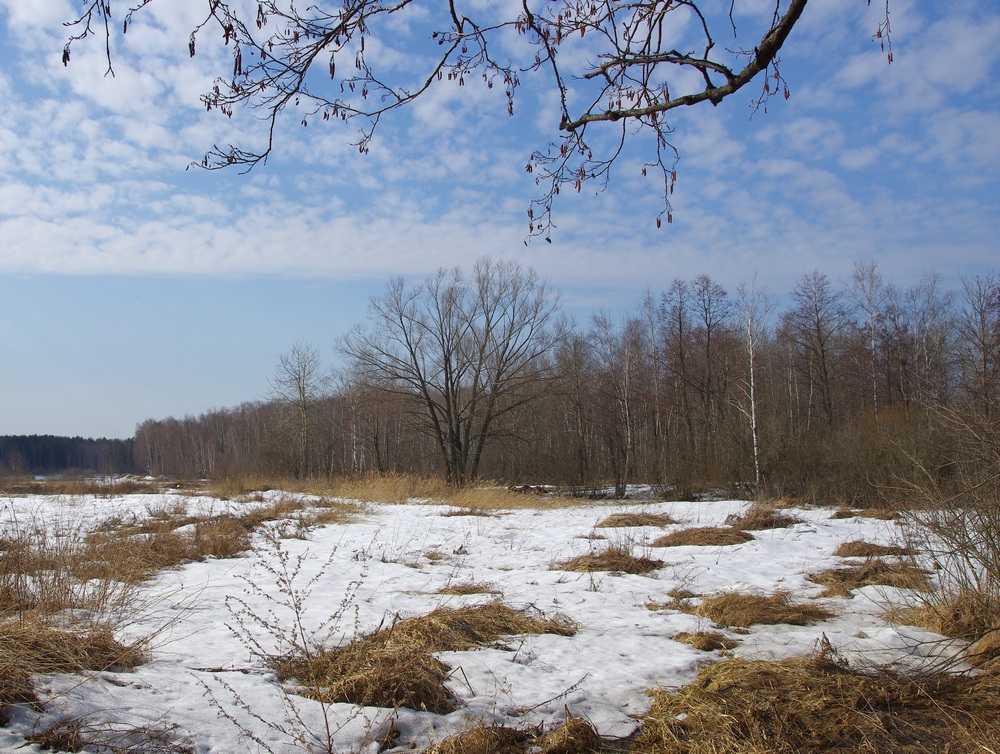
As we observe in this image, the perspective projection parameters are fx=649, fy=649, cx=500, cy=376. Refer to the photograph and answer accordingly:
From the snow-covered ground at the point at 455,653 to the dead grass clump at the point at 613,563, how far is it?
246 millimetres

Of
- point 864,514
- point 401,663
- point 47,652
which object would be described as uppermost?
point 47,652

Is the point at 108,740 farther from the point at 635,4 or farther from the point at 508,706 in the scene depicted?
the point at 635,4

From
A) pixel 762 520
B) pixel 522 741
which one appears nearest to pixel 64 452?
pixel 762 520

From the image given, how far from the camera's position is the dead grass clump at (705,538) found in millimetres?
9961

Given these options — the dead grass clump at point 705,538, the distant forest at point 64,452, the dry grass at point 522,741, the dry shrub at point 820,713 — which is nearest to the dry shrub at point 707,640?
the dry shrub at point 820,713

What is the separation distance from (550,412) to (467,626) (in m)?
→ 37.4

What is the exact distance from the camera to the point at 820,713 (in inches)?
125

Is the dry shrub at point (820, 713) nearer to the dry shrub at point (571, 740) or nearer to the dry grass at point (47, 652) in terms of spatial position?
the dry shrub at point (571, 740)

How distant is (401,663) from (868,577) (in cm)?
568

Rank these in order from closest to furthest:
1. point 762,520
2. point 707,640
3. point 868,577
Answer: point 707,640, point 868,577, point 762,520

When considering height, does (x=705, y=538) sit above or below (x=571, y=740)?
below

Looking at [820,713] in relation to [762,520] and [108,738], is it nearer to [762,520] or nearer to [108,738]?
[108,738]

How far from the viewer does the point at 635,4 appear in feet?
12.1

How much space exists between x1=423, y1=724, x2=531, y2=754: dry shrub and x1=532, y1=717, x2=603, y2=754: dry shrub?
9 cm
